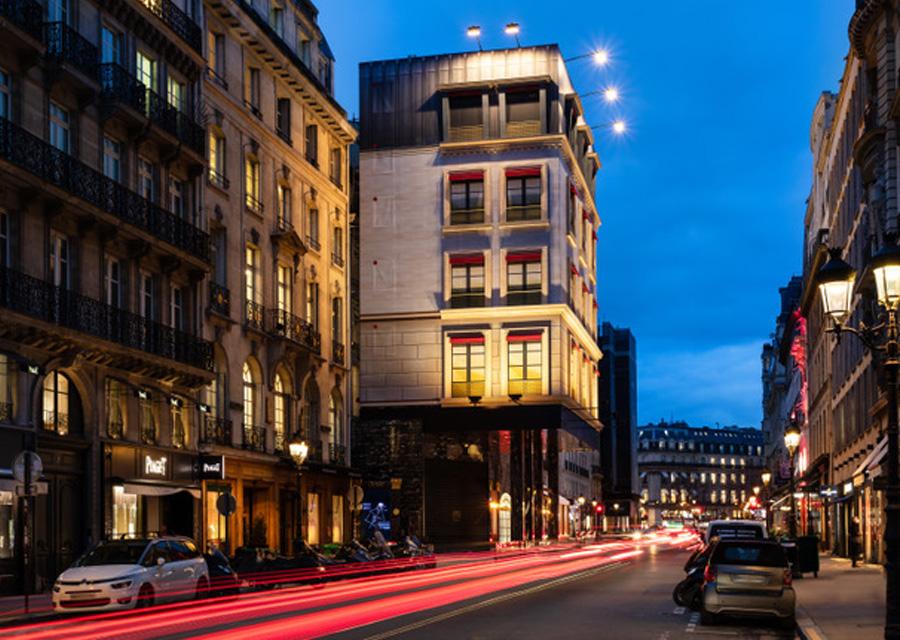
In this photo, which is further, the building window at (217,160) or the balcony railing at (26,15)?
the building window at (217,160)

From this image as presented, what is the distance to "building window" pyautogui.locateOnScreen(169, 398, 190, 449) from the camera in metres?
39.8

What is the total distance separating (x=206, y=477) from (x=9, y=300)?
11.9 m

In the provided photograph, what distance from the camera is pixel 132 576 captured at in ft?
78.6

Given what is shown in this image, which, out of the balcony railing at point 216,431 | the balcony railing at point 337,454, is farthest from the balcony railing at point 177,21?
the balcony railing at point 337,454

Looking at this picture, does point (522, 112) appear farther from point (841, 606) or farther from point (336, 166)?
point (841, 606)

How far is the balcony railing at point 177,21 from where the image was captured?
1549 inches

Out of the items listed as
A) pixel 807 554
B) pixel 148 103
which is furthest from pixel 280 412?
pixel 807 554

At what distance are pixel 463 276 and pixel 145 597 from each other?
4561cm

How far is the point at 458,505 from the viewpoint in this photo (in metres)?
73.2

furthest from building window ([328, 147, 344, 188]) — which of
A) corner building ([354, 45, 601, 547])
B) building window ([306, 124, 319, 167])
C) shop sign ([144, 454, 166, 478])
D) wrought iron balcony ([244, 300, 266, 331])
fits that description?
shop sign ([144, 454, 166, 478])

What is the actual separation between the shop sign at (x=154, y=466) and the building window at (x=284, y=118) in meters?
16.8

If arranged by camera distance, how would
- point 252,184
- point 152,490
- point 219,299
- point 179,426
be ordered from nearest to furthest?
point 152,490 → point 179,426 → point 219,299 → point 252,184

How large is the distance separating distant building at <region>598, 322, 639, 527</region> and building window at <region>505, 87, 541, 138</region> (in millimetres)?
89146

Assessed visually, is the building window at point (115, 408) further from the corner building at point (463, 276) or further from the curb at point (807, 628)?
the corner building at point (463, 276)
